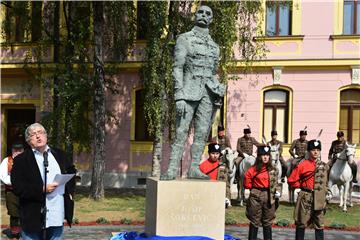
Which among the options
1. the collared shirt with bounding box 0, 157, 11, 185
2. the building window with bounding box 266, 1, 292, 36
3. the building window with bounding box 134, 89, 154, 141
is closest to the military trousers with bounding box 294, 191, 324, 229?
the collared shirt with bounding box 0, 157, 11, 185

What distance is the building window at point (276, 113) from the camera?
68.4 ft

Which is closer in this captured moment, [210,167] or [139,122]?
[210,167]

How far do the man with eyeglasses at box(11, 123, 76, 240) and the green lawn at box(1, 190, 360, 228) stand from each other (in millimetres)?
6648

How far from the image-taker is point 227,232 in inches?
471

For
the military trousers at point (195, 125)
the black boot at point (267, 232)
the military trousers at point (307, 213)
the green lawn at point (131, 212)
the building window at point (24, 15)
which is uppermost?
the building window at point (24, 15)

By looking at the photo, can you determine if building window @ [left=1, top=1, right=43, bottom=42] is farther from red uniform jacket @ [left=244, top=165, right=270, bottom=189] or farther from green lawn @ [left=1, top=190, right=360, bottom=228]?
red uniform jacket @ [left=244, top=165, right=270, bottom=189]

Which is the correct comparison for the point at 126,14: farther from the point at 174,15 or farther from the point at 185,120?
the point at 185,120

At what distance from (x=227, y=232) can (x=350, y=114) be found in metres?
9.93

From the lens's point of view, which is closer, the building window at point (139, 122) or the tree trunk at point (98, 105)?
the tree trunk at point (98, 105)

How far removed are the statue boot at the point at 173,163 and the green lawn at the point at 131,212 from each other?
5100mm

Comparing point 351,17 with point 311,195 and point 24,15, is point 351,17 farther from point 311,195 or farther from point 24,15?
point 311,195

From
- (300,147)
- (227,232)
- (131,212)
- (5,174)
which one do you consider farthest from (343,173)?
(5,174)

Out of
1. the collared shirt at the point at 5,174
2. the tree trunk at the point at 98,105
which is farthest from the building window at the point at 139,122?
the collared shirt at the point at 5,174

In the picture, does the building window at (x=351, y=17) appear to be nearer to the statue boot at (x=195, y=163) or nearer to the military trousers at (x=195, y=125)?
the military trousers at (x=195, y=125)
